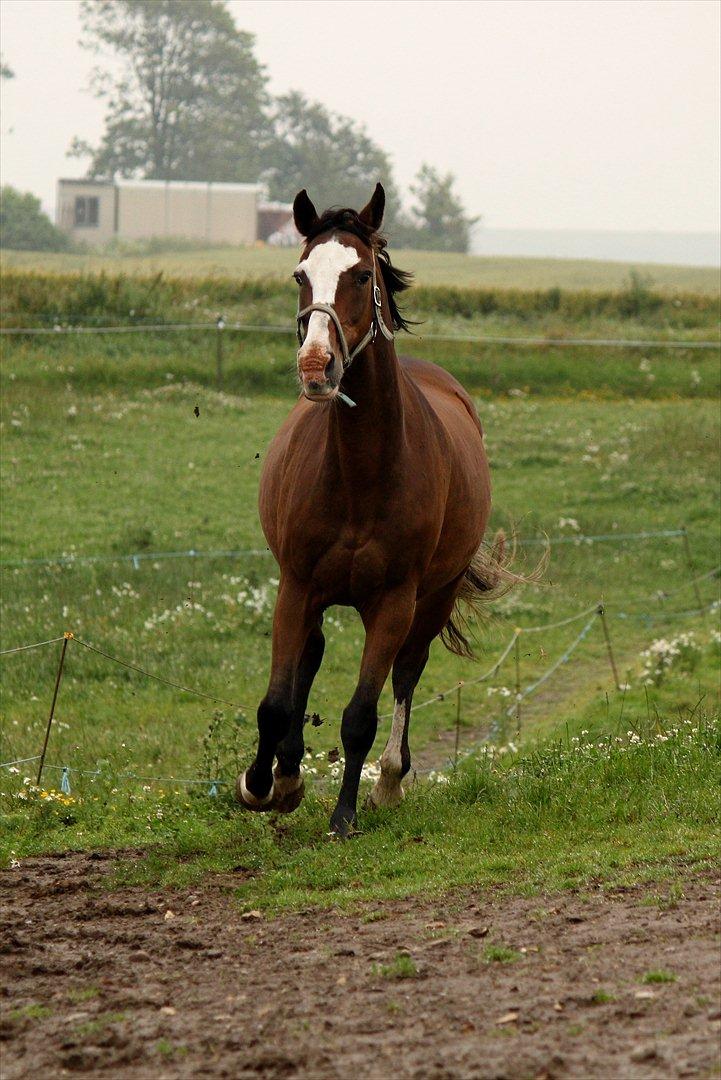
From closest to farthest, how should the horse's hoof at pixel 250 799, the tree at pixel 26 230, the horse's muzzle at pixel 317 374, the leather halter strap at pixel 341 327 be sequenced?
the horse's muzzle at pixel 317 374, the leather halter strap at pixel 341 327, the horse's hoof at pixel 250 799, the tree at pixel 26 230

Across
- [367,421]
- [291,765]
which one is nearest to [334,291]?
[367,421]

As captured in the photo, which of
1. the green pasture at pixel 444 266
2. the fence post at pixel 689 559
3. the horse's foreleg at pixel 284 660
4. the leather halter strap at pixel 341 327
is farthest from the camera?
the green pasture at pixel 444 266

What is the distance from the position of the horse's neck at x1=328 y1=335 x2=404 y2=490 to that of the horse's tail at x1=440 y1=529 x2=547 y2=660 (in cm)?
290

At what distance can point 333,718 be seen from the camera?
43.4 feet

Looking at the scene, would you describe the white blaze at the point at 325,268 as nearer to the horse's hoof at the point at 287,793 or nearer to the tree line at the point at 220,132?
the horse's hoof at the point at 287,793

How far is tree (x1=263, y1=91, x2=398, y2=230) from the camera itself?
90.6m

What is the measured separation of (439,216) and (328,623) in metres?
76.3

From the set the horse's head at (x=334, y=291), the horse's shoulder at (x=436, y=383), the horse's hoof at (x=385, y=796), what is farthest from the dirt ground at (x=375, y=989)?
the horse's shoulder at (x=436, y=383)

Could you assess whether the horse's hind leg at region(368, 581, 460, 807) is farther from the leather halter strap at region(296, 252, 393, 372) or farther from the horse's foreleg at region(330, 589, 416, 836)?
the leather halter strap at region(296, 252, 393, 372)

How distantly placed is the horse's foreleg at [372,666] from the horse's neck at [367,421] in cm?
71

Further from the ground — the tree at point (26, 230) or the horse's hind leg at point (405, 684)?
the tree at point (26, 230)

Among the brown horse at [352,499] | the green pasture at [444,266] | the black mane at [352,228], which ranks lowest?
the brown horse at [352,499]

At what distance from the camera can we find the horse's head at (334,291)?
21.7 ft

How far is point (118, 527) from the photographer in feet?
62.5
